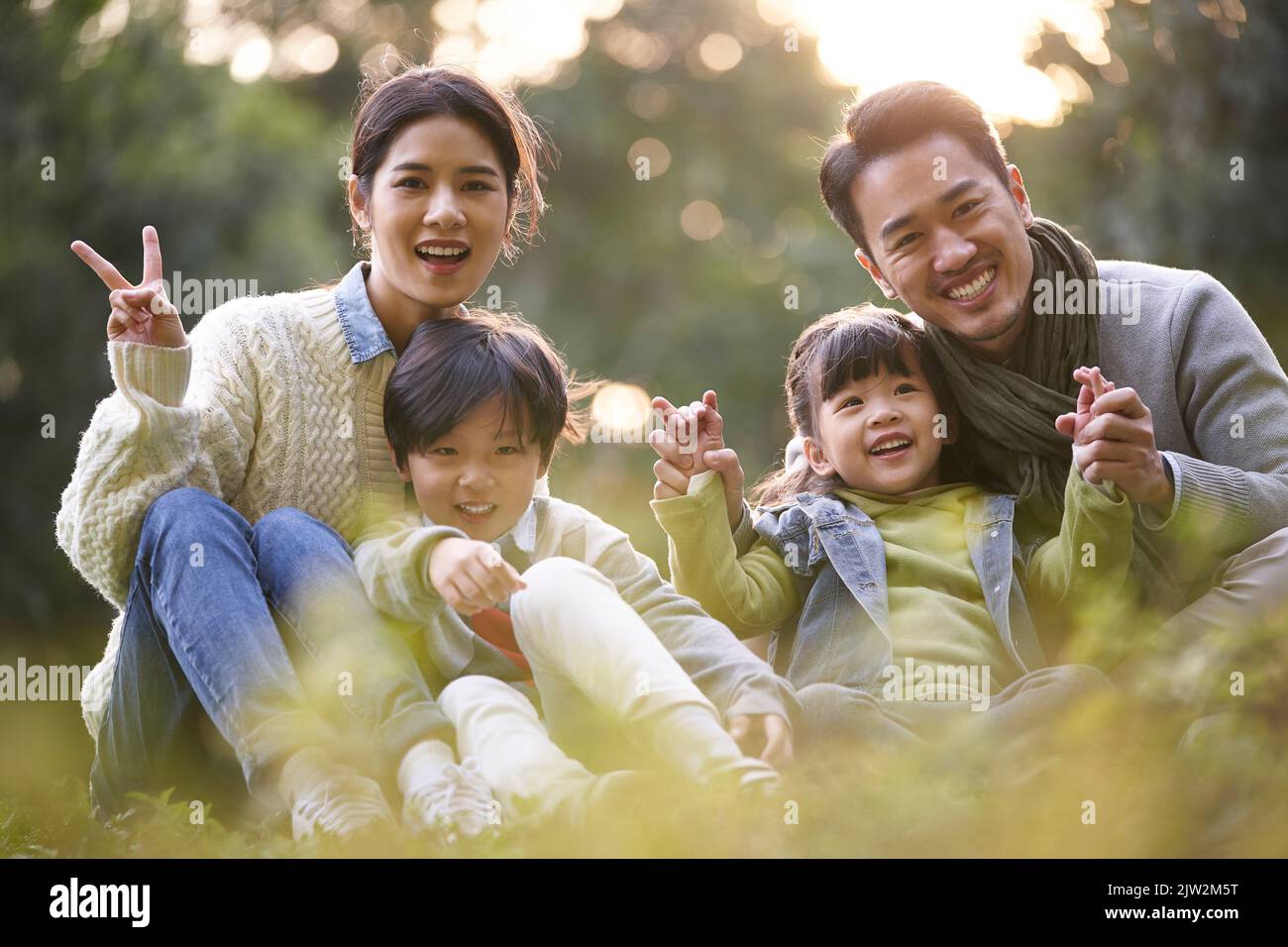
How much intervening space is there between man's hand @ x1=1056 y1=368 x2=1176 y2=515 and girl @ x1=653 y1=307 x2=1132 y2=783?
0.04 feet

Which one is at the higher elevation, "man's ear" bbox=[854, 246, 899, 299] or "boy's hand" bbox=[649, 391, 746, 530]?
"man's ear" bbox=[854, 246, 899, 299]

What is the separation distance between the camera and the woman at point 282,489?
2.59 m

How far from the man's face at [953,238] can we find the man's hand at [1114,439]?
0.41 m

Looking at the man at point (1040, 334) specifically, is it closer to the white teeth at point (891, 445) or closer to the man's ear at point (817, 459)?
the white teeth at point (891, 445)

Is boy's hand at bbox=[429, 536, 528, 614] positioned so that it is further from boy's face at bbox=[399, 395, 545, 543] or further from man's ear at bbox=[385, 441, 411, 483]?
man's ear at bbox=[385, 441, 411, 483]

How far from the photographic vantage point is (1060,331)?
3.22m

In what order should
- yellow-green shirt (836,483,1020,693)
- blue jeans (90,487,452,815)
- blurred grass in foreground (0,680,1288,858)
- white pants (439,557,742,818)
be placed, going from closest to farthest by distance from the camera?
blurred grass in foreground (0,680,1288,858), white pants (439,557,742,818), blue jeans (90,487,452,815), yellow-green shirt (836,483,1020,693)

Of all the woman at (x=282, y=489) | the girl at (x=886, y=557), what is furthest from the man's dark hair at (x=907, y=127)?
the woman at (x=282, y=489)

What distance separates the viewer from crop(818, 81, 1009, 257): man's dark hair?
3.25 m

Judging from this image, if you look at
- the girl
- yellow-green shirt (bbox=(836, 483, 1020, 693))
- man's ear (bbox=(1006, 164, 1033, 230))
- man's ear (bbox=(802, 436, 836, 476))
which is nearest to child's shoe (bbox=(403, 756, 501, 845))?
the girl

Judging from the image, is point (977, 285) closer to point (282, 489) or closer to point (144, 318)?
point (282, 489)

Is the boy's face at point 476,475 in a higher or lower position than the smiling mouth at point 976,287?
lower

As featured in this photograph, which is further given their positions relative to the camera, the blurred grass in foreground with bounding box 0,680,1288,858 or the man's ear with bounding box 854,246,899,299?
the man's ear with bounding box 854,246,899,299

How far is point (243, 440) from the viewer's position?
2.94 metres
